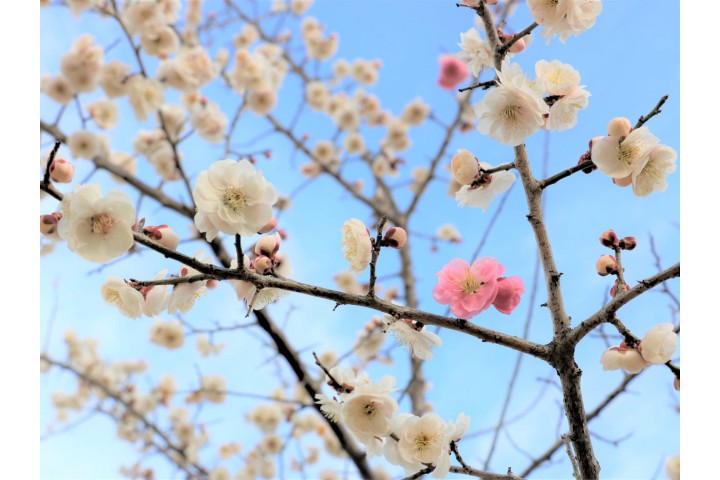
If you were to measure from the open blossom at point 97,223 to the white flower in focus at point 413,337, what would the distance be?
0.66 meters

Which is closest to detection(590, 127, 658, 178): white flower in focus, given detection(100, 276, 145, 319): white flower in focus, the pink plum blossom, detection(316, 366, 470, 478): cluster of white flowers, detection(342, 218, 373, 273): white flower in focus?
the pink plum blossom

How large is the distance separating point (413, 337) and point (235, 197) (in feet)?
1.88

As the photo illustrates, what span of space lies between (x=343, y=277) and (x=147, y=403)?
290 centimetres

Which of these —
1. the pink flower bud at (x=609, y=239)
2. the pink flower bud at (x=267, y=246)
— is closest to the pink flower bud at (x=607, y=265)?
the pink flower bud at (x=609, y=239)

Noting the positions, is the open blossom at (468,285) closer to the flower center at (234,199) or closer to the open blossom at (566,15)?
the flower center at (234,199)

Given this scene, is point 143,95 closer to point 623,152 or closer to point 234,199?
point 234,199

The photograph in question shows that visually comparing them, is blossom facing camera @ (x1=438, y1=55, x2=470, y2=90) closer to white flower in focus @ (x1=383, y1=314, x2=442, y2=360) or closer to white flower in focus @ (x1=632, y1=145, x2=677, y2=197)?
white flower in focus @ (x1=632, y1=145, x2=677, y2=197)

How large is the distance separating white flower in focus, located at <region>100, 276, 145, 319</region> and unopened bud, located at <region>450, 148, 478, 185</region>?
0.93m

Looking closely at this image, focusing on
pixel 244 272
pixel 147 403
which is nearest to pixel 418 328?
pixel 244 272

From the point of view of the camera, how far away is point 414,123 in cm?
648

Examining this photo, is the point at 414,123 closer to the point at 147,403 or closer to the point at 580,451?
the point at 147,403

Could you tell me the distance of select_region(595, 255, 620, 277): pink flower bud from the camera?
1.50 metres

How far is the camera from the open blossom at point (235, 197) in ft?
3.99

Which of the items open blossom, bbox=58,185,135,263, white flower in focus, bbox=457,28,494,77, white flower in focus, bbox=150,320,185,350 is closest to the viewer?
open blossom, bbox=58,185,135,263
